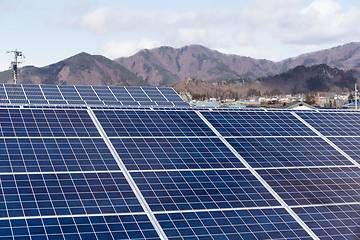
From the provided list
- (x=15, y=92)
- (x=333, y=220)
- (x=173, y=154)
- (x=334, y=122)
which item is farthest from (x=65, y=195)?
(x=15, y=92)

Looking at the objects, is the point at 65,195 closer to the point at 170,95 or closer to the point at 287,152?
the point at 287,152

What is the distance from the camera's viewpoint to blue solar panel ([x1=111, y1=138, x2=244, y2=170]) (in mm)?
24734

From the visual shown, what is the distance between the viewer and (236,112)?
109ft

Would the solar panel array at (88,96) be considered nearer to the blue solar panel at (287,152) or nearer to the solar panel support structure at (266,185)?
the solar panel support structure at (266,185)

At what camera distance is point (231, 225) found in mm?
20719

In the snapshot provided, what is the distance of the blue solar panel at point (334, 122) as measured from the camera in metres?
32.2

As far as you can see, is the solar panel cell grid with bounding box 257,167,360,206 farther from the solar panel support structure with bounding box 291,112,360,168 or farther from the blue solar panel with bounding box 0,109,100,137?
the blue solar panel with bounding box 0,109,100,137

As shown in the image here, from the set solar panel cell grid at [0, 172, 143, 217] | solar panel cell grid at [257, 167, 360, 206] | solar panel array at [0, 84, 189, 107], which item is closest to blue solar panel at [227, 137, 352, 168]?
solar panel cell grid at [257, 167, 360, 206]

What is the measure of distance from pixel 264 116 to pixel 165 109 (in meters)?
7.67

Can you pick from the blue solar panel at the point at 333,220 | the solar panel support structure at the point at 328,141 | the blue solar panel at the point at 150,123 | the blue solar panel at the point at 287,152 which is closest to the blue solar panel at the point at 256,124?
the solar panel support structure at the point at 328,141

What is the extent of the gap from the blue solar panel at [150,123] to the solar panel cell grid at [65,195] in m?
5.27

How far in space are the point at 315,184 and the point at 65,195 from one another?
14.1 m

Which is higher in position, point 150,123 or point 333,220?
point 150,123

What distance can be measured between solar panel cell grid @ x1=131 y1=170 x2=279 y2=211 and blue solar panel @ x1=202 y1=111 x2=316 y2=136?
18.4ft
